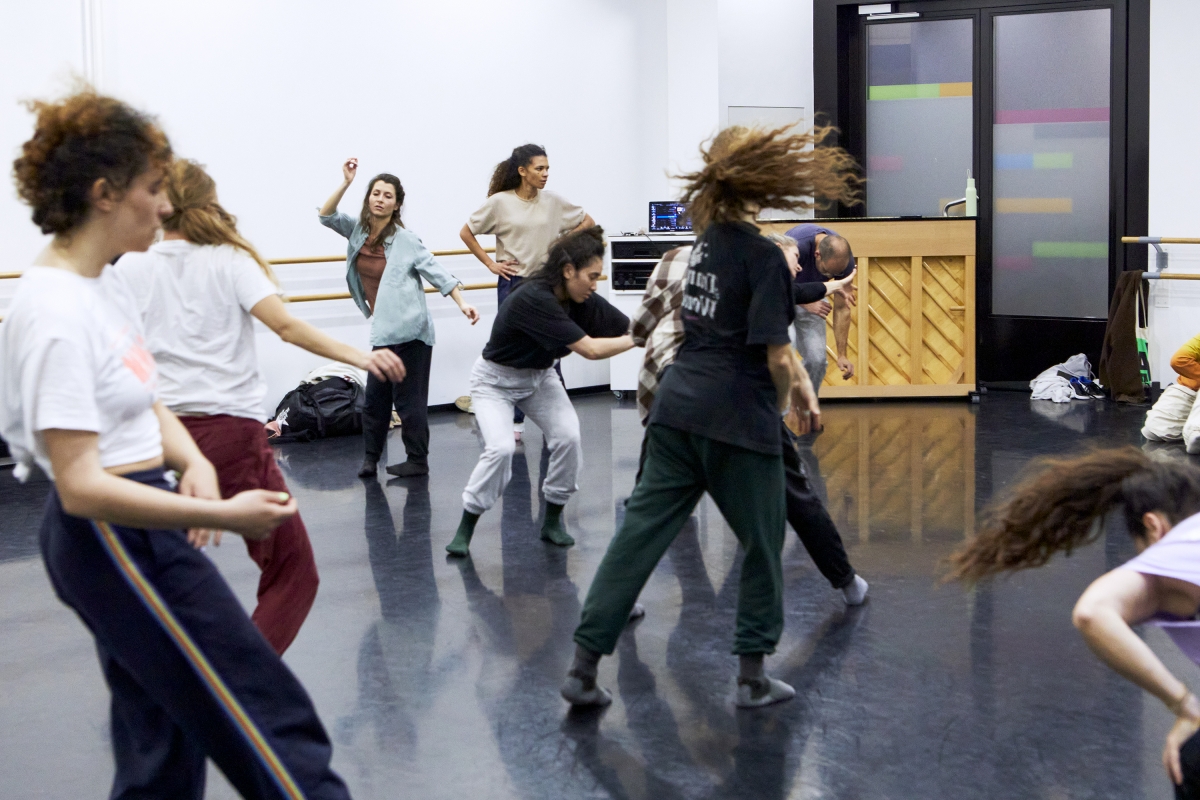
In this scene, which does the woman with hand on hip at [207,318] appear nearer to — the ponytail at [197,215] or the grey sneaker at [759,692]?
the ponytail at [197,215]

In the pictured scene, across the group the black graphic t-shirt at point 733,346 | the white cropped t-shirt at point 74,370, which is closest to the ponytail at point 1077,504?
the black graphic t-shirt at point 733,346

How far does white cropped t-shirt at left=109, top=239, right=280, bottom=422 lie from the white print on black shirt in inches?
37.9

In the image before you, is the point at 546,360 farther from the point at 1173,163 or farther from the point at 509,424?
the point at 1173,163

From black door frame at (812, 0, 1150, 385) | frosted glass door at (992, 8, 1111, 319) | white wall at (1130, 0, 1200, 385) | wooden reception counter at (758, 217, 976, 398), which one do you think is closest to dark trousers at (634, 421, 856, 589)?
wooden reception counter at (758, 217, 976, 398)

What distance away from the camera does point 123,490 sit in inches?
63.6

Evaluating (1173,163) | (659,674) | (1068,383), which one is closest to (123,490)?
(659,674)

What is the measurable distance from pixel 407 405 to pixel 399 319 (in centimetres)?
42

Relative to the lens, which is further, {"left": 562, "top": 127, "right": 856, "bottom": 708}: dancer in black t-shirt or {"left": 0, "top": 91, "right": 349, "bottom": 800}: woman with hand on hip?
{"left": 562, "top": 127, "right": 856, "bottom": 708}: dancer in black t-shirt

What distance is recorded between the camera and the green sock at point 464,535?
4547mm

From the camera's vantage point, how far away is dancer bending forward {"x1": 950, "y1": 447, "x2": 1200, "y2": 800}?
1719 millimetres

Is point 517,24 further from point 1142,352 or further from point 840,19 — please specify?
point 1142,352

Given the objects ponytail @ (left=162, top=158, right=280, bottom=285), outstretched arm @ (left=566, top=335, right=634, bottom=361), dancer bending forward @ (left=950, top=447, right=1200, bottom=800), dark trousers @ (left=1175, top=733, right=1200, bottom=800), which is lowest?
dark trousers @ (left=1175, top=733, right=1200, bottom=800)

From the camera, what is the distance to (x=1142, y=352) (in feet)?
27.0

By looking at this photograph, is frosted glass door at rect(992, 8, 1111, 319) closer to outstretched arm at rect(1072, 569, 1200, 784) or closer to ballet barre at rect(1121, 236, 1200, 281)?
ballet barre at rect(1121, 236, 1200, 281)
